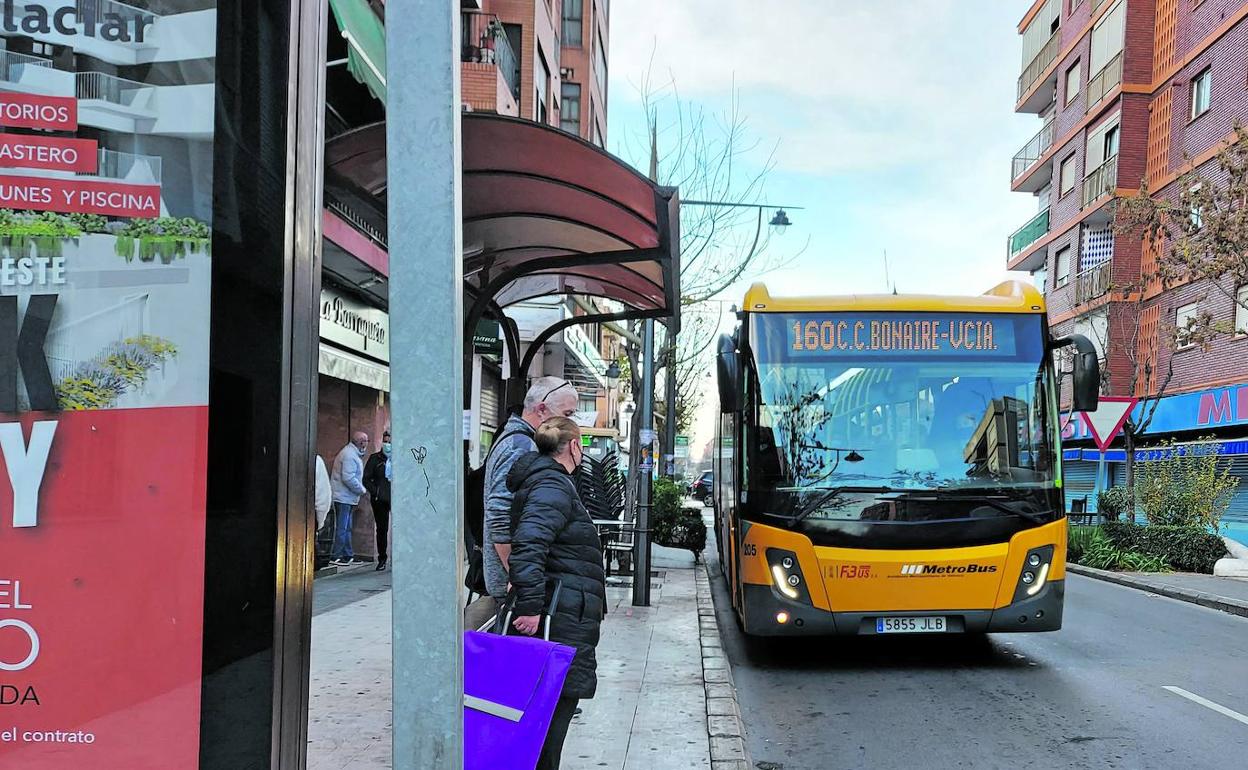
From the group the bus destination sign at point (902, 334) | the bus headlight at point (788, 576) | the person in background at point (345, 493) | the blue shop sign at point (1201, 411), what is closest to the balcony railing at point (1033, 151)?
the blue shop sign at point (1201, 411)

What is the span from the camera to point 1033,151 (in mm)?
42875

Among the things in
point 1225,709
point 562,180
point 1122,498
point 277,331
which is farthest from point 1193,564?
point 277,331

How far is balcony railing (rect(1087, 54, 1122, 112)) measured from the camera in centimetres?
3300

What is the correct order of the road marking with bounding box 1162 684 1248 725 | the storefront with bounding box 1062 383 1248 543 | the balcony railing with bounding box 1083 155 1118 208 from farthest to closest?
the balcony railing with bounding box 1083 155 1118 208 < the storefront with bounding box 1062 383 1248 543 < the road marking with bounding box 1162 684 1248 725

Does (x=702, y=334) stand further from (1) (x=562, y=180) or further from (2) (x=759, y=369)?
(1) (x=562, y=180)

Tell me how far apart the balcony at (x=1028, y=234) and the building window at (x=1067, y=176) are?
1729mm

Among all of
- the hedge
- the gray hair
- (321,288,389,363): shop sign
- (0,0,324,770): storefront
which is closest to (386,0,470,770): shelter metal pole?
(0,0,324,770): storefront

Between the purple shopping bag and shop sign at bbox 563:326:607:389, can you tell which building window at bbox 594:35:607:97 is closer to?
shop sign at bbox 563:326:607:389

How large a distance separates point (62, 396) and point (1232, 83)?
1203 inches

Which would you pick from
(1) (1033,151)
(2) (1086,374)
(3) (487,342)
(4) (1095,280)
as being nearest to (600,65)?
(1) (1033,151)

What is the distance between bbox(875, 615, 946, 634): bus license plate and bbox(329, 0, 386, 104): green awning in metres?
6.37

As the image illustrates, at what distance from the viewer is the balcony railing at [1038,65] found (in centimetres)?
4066

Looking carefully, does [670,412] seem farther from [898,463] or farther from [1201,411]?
[898,463]

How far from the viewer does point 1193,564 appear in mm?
18328
